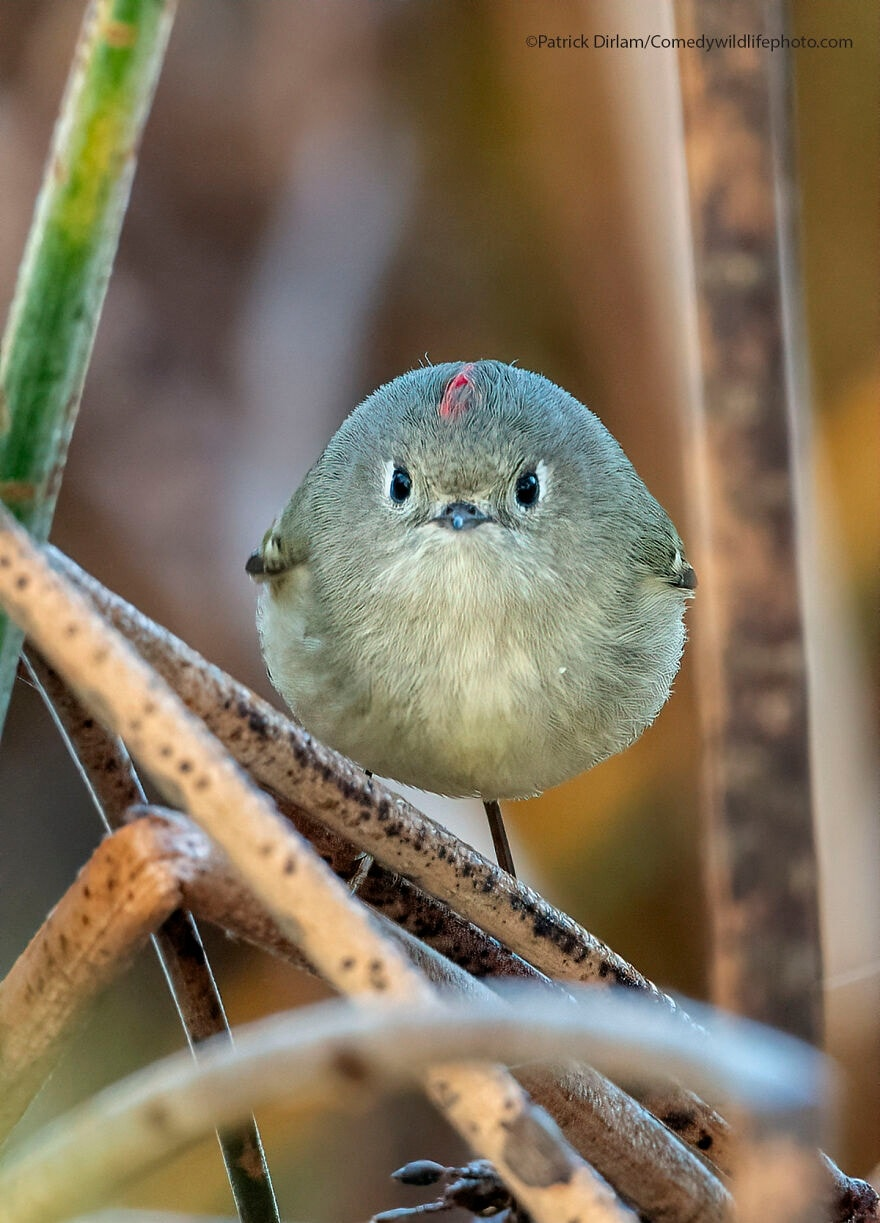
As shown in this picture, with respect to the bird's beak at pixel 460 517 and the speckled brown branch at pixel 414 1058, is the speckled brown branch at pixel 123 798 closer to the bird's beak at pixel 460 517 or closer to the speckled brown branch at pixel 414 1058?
the speckled brown branch at pixel 414 1058

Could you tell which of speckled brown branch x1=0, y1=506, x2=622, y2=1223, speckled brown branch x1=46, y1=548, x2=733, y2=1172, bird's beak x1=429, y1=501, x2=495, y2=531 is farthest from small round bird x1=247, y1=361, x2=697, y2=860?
speckled brown branch x1=0, y1=506, x2=622, y2=1223

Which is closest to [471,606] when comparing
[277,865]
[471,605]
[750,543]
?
[471,605]

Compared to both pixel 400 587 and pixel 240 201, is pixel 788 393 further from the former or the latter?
pixel 240 201

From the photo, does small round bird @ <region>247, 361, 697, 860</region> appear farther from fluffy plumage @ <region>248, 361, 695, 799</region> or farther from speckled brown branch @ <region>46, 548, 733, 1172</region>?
speckled brown branch @ <region>46, 548, 733, 1172</region>

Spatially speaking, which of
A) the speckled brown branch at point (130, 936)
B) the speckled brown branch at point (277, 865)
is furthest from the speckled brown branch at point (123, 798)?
the speckled brown branch at point (277, 865)

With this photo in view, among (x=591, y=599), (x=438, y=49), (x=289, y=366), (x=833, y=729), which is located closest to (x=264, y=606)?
(x=591, y=599)

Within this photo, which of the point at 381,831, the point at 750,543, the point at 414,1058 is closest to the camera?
the point at 414,1058

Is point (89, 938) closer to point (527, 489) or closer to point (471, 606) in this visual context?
point (471, 606)
